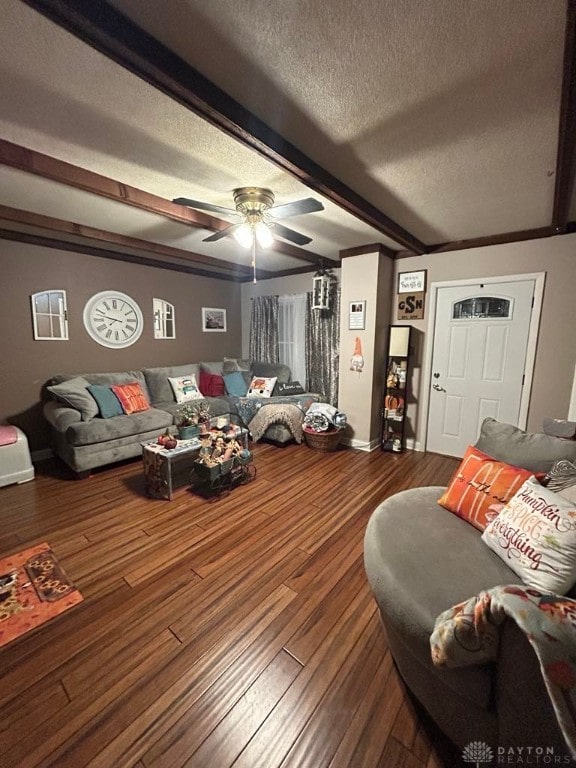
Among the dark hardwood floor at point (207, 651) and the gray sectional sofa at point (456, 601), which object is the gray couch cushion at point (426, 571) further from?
the dark hardwood floor at point (207, 651)

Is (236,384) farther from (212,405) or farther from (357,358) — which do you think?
(357,358)

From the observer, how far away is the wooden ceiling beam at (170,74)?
1.03 meters

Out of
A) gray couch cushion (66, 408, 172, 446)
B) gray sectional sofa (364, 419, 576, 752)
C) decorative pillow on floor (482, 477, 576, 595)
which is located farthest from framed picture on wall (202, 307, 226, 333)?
decorative pillow on floor (482, 477, 576, 595)

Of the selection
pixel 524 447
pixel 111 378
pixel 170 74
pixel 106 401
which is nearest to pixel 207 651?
pixel 524 447

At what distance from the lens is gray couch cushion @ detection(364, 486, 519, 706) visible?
1093 millimetres

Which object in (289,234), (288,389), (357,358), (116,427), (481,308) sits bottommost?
(116,427)

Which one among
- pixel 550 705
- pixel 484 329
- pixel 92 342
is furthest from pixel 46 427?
pixel 484 329

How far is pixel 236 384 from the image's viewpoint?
15.8ft

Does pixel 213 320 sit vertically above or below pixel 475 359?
above

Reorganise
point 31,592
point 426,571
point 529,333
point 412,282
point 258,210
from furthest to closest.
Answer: point 412,282
point 529,333
point 258,210
point 31,592
point 426,571

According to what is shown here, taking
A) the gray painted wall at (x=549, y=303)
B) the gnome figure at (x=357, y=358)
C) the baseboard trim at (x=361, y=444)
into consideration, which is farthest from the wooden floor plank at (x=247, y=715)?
the gray painted wall at (x=549, y=303)

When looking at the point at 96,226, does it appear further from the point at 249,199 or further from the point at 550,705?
the point at 550,705

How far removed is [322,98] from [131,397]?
3.35 meters

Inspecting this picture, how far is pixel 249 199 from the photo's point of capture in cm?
227
